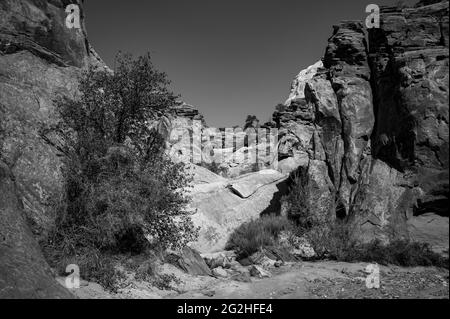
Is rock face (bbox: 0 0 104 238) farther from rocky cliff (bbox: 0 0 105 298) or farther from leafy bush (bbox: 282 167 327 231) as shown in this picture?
leafy bush (bbox: 282 167 327 231)

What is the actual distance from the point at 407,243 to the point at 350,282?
11.3 ft

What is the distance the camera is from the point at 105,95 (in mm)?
13203

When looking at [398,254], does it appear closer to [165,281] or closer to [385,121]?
[385,121]

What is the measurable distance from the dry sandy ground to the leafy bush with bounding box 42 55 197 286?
1.17 m

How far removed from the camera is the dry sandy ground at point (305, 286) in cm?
848

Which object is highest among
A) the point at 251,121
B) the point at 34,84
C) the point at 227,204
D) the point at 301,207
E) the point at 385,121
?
the point at 251,121

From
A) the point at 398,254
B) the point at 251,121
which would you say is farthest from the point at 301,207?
the point at 251,121

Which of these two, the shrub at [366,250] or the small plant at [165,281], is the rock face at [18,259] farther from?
the shrub at [366,250]

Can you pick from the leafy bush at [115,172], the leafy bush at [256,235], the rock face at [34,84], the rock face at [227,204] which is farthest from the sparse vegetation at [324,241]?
the rock face at [34,84]

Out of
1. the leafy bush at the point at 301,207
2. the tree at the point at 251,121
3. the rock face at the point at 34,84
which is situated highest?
the tree at the point at 251,121

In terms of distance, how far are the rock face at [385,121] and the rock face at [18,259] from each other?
10675mm

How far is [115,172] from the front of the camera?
11523 millimetres

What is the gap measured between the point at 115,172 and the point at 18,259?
185 inches
